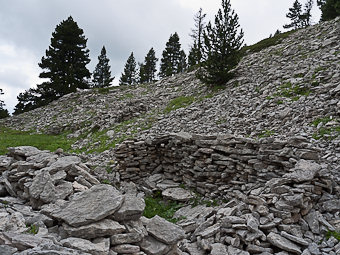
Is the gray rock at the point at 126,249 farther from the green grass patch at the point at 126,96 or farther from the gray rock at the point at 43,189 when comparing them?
the green grass patch at the point at 126,96

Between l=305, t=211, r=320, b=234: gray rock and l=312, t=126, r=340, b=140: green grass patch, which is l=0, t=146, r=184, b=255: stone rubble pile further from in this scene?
l=312, t=126, r=340, b=140: green grass patch

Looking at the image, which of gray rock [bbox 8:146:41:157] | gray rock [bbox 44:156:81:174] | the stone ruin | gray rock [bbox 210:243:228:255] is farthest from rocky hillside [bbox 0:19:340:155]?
gray rock [bbox 44:156:81:174]

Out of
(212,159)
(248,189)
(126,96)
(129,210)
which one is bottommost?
(248,189)

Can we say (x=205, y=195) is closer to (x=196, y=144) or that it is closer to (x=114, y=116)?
(x=196, y=144)

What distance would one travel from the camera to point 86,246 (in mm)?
4180

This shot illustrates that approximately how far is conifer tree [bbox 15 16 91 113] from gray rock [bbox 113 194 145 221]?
4120 cm

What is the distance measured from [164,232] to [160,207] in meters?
4.56

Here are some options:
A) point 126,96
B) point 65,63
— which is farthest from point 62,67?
point 126,96

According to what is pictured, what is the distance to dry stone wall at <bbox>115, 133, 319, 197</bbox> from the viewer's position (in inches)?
328

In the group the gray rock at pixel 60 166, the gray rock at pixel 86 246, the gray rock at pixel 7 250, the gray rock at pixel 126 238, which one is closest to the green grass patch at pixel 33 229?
the gray rock at pixel 86 246

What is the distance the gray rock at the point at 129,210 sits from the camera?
5.24m

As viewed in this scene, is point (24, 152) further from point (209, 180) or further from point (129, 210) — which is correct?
point (209, 180)

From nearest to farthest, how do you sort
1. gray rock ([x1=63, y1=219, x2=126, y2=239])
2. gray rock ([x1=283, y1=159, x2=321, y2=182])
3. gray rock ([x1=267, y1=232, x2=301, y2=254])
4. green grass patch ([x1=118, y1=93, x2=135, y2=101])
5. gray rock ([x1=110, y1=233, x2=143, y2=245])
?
1. gray rock ([x1=63, y1=219, x2=126, y2=239])
2. gray rock ([x1=110, y1=233, x2=143, y2=245])
3. gray rock ([x1=267, y1=232, x2=301, y2=254])
4. gray rock ([x1=283, y1=159, x2=321, y2=182])
5. green grass patch ([x1=118, y1=93, x2=135, y2=101])

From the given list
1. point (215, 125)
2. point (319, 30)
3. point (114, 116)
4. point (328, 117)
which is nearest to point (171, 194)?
point (215, 125)
